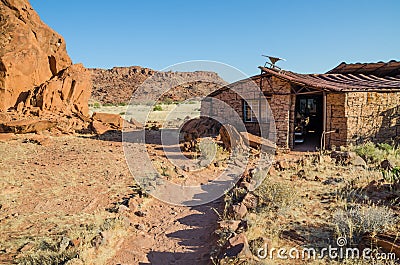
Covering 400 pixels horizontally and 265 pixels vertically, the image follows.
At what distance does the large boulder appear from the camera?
1463 centimetres

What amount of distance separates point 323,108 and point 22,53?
15.0 meters

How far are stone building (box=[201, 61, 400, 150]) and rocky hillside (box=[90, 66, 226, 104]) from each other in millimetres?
23231

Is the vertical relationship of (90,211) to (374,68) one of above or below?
below

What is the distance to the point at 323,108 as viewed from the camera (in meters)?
12.2

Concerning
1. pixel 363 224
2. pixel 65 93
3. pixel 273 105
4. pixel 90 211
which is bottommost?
pixel 90 211

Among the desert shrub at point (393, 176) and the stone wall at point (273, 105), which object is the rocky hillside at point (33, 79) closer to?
the stone wall at point (273, 105)

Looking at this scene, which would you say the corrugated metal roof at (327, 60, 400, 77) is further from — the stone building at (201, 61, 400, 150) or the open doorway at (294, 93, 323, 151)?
the stone building at (201, 61, 400, 150)

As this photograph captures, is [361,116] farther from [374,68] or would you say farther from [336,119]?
[374,68]

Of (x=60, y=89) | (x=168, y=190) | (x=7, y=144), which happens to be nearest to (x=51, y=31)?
(x=60, y=89)

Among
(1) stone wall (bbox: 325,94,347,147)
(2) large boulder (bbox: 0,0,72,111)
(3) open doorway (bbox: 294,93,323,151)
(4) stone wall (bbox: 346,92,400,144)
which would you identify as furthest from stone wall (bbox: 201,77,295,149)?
(2) large boulder (bbox: 0,0,72,111)

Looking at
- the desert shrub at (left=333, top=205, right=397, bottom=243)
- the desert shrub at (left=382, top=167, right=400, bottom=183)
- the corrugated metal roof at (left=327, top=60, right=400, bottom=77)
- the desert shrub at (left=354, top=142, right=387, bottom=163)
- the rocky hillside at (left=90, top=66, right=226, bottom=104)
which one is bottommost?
the desert shrub at (left=333, top=205, right=397, bottom=243)

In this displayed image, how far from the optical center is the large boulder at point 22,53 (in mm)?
14633

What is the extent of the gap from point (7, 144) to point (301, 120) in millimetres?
13139

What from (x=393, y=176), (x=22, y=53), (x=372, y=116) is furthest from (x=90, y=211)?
(x=22, y=53)
